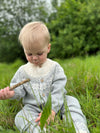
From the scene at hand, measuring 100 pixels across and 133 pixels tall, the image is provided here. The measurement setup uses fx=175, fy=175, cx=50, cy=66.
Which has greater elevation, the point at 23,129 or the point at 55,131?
the point at 55,131

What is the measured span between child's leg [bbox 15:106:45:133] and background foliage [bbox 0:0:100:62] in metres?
4.05

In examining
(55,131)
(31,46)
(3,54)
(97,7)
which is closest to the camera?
(55,131)

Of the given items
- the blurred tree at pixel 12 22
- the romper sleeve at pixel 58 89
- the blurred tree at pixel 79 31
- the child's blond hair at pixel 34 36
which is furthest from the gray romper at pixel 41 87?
the blurred tree at pixel 12 22

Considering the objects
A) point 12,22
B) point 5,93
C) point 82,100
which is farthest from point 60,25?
point 5,93

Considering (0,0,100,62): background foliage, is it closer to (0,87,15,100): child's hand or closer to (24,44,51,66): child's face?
(24,44,51,66): child's face

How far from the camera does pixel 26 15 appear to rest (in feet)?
23.5

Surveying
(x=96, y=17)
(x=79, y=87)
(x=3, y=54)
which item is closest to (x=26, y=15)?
(x=3, y=54)

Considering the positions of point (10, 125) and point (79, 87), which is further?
point (79, 87)

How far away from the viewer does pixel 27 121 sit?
55.5 inches

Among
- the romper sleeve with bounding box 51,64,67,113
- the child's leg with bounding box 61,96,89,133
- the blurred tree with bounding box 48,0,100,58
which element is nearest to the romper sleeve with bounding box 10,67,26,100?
the romper sleeve with bounding box 51,64,67,113

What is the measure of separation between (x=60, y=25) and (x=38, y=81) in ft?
17.7

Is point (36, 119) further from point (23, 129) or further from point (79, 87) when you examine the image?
point (79, 87)

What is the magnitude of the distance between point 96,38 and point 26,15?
2982mm

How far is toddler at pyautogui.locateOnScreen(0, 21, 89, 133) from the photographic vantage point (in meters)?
1.51
